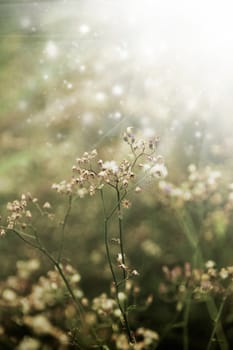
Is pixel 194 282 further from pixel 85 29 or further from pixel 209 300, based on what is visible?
pixel 85 29

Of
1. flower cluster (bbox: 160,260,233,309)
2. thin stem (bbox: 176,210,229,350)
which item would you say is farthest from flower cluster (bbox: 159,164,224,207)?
flower cluster (bbox: 160,260,233,309)

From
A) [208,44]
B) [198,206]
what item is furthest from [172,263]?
[208,44]

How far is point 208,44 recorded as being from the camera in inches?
88.0

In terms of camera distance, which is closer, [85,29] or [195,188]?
[195,188]

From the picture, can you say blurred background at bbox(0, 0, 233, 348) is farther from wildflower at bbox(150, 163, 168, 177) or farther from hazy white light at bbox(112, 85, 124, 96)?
wildflower at bbox(150, 163, 168, 177)

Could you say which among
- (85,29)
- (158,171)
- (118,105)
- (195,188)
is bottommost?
(158,171)

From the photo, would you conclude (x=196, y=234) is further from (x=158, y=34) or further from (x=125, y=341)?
(x=158, y=34)

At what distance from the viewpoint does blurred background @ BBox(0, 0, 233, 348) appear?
2.20 m

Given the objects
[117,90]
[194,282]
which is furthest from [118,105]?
[194,282]

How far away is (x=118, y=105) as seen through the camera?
228 centimetres

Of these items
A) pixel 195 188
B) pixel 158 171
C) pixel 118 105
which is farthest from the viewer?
pixel 118 105

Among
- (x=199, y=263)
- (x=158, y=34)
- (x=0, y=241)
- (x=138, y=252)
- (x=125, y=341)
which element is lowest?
(x=125, y=341)

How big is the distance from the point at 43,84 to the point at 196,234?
101 cm

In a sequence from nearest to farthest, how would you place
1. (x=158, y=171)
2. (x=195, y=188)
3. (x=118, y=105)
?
(x=158, y=171), (x=195, y=188), (x=118, y=105)
